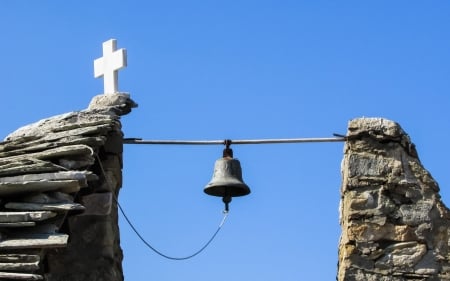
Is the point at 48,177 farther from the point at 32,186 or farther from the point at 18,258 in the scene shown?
the point at 18,258

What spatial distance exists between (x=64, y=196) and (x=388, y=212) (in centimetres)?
260

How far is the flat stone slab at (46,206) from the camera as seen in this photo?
1149cm

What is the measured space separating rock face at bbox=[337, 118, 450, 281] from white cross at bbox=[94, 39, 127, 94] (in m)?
1.95

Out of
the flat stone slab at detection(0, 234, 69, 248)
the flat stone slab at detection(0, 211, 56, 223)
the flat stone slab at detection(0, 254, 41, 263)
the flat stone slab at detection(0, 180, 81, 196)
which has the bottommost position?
the flat stone slab at detection(0, 254, 41, 263)

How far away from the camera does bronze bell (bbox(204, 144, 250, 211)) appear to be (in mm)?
13242

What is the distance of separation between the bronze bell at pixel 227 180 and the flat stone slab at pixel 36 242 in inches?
86.9

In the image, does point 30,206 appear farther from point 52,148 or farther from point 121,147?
point 121,147

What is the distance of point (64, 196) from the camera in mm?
11703

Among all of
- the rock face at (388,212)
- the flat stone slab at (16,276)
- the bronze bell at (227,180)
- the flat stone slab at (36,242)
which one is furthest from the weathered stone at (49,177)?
the rock face at (388,212)

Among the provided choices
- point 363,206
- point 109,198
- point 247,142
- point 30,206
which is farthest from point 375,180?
point 30,206

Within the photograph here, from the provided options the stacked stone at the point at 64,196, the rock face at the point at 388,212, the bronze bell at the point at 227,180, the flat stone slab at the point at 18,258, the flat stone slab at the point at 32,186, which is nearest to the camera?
the flat stone slab at the point at 18,258

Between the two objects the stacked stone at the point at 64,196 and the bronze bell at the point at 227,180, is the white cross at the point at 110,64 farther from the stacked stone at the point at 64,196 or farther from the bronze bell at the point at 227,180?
the bronze bell at the point at 227,180

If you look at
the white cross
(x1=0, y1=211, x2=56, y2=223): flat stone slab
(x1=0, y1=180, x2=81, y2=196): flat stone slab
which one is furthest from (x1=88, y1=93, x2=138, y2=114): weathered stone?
(x1=0, y1=211, x2=56, y2=223): flat stone slab

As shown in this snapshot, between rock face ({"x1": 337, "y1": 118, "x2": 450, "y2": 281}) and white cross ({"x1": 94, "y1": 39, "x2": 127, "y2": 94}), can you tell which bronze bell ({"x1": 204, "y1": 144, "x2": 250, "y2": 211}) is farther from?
white cross ({"x1": 94, "y1": 39, "x2": 127, "y2": 94})
